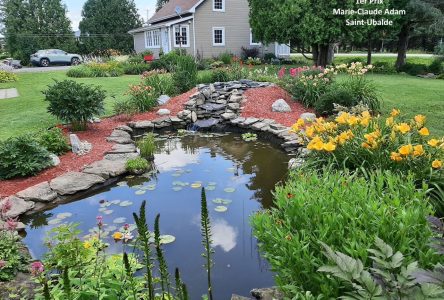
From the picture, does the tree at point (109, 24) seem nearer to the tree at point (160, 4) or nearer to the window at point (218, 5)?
the tree at point (160, 4)

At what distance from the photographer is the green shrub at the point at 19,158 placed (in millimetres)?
5512

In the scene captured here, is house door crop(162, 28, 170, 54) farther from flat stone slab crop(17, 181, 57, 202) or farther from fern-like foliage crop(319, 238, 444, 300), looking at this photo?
fern-like foliage crop(319, 238, 444, 300)

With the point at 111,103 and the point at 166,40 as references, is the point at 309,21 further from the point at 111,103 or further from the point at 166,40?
the point at 166,40

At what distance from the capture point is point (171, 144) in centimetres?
804

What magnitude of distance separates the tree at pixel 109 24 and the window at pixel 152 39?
1169 centimetres

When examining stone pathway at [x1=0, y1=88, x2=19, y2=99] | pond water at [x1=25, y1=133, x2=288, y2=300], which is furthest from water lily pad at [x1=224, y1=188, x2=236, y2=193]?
stone pathway at [x1=0, y1=88, x2=19, y2=99]

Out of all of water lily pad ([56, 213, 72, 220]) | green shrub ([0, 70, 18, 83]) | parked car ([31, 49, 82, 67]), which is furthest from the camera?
Result: parked car ([31, 49, 82, 67])

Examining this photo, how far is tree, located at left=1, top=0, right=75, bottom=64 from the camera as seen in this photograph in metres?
35.5

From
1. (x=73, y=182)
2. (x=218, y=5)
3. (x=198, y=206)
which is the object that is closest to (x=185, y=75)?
(x=73, y=182)

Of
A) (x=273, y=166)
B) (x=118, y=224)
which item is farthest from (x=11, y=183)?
(x=273, y=166)

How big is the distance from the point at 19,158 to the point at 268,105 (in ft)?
21.0

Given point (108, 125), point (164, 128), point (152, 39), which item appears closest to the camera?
point (108, 125)

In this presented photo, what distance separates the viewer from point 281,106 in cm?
934

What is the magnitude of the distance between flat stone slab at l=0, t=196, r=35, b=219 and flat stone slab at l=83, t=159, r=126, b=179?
1.16 m
